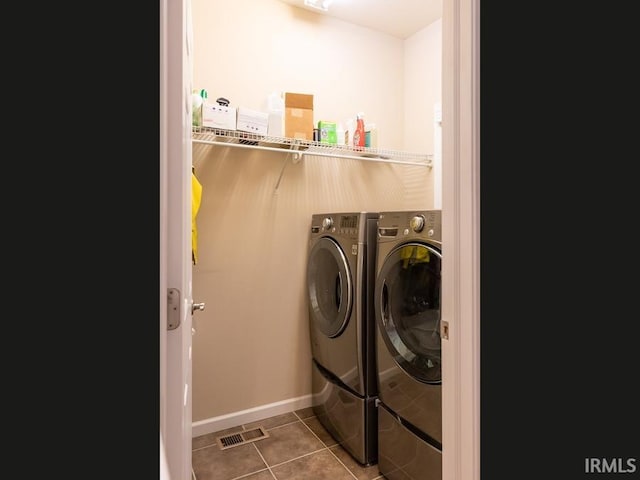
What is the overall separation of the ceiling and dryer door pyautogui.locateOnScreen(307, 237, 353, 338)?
1637 millimetres

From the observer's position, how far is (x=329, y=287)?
217 cm

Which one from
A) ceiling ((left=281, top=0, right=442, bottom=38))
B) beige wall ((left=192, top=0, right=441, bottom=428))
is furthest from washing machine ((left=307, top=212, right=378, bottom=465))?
ceiling ((left=281, top=0, right=442, bottom=38))

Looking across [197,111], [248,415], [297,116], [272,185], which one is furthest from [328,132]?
[248,415]

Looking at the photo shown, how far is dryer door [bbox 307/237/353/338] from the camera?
6.35 feet

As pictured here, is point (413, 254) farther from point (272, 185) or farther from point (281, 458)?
point (281, 458)

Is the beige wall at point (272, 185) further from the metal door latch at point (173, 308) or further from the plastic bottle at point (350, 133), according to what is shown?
the metal door latch at point (173, 308)

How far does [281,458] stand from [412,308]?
3.63 ft

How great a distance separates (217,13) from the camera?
2.12 meters

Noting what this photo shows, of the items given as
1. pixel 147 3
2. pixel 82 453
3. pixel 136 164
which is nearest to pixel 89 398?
pixel 82 453

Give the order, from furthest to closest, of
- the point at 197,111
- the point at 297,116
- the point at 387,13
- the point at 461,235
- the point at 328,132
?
the point at 387,13, the point at 328,132, the point at 297,116, the point at 197,111, the point at 461,235

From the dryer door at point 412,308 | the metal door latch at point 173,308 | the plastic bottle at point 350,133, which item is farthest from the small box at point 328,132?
the metal door latch at point 173,308

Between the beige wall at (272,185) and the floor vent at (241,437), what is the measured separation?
5.8 inches
